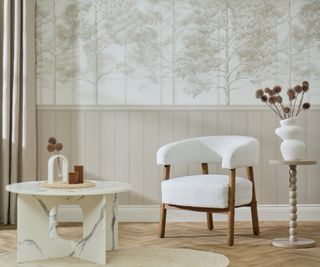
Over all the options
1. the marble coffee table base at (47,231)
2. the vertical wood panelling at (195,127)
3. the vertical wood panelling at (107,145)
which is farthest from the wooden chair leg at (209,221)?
the marble coffee table base at (47,231)

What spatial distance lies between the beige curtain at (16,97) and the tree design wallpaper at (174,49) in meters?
0.13

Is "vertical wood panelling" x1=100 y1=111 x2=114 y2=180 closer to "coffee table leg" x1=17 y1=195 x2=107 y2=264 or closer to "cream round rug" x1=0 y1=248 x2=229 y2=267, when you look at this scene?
"cream round rug" x1=0 y1=248 x2=229 y2=267

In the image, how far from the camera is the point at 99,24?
16.1ft

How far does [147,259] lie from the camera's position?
339 cm

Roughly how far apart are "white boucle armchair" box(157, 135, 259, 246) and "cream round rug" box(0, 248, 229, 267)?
15.2 inches

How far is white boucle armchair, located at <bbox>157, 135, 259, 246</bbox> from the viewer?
3881 mm

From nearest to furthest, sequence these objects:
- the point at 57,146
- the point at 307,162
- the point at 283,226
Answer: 1. the point at 57,146
2. the point at 307,162
3. the point at 283,226

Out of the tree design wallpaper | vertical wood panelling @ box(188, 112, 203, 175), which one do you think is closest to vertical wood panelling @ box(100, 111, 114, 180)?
the tree design wallpaper

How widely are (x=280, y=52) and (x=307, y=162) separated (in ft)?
4.32

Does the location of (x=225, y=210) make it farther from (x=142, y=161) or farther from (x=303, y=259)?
(x=142, y=161)

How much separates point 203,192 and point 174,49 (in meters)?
1.46

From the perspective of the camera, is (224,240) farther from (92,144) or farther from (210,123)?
(92,144)

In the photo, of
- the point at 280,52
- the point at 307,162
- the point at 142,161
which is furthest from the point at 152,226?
the point at 280,52

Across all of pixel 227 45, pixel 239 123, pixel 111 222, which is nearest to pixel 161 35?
pixel 227 45
